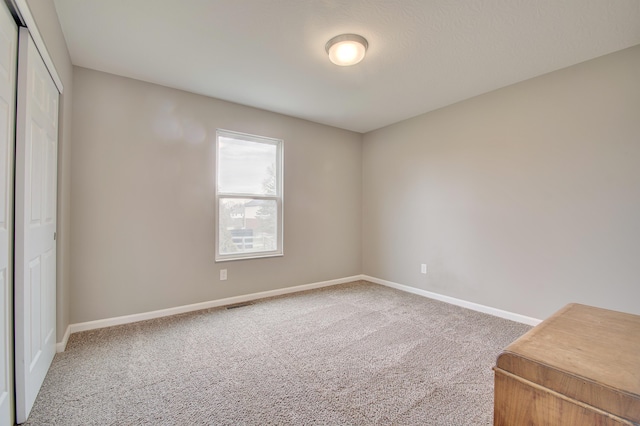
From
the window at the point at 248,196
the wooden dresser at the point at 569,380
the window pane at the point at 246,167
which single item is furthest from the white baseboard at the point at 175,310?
the wooden dresser at the point at 569,380

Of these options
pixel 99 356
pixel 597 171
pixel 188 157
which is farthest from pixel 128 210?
pixel 597 171

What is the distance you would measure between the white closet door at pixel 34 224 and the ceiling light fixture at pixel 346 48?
188 cm

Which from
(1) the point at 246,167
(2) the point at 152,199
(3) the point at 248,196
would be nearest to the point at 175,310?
(2) the point at 152,199

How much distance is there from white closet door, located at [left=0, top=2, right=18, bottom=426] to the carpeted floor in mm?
348

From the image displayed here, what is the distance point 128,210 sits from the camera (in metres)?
2.93

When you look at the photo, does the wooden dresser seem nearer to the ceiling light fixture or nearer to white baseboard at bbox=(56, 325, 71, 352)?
the ceiling light fixture

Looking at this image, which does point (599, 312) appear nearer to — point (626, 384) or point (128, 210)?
point (626, 384)

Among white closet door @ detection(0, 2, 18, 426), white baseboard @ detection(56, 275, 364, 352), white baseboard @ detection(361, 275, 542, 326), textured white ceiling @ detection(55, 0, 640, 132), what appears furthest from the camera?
white baseboard @ detection(361, 275, 542, 326)

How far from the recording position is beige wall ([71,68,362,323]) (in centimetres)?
274

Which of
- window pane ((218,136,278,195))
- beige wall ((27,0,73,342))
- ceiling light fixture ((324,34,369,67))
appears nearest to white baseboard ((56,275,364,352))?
beige wall ((27,0,73,342))

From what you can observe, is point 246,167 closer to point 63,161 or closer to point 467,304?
point 63,161

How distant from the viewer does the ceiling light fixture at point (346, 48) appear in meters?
2.24

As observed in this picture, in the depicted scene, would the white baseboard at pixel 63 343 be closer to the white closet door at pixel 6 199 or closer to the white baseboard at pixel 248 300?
the white baseboard at pixel 248 300

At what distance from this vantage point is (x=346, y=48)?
2.30m
